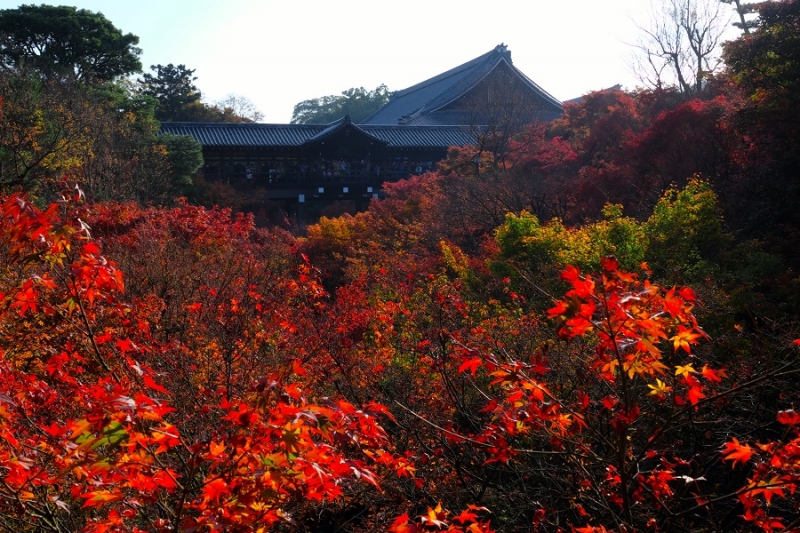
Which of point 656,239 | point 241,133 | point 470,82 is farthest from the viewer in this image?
point 470,82

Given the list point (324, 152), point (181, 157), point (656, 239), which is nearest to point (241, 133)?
point (324, 152)

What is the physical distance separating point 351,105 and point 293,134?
33107 mm

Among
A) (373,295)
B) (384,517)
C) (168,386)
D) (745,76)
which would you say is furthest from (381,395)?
(745,76)

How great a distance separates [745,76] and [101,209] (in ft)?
45.9

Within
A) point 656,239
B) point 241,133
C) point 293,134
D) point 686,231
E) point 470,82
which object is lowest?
point 656,239

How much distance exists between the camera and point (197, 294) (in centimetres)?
1145

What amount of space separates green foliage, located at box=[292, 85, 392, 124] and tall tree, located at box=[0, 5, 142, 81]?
3117 centimetres

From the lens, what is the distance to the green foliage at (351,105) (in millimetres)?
63334

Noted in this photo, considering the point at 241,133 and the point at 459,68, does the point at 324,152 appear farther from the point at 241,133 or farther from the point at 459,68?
the point at 459,68

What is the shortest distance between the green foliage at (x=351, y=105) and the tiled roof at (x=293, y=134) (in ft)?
89.5

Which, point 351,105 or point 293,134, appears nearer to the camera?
point 293,134

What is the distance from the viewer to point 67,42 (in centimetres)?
2969

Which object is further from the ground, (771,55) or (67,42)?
(67,42)

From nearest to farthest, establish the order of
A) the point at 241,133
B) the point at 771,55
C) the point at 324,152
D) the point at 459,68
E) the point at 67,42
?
the point at 771,55 → the point at 67,42 → the point at 241,133 → the point at 324,152 → the point at 459,68
